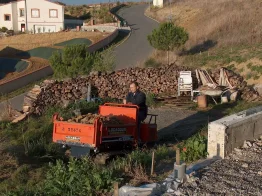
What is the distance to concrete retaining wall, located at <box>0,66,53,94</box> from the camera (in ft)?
104

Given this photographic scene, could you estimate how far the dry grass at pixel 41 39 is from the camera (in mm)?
53791

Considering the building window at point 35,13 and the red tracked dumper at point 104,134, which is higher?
the building window at point 35,13

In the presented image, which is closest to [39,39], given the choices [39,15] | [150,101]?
[39,15]

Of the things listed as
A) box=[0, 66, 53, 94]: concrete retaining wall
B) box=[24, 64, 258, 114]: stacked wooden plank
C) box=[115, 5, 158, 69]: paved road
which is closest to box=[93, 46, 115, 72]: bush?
box=[24, 64, 258, 114]: stacked wooden plank

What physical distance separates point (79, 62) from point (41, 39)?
31.7m

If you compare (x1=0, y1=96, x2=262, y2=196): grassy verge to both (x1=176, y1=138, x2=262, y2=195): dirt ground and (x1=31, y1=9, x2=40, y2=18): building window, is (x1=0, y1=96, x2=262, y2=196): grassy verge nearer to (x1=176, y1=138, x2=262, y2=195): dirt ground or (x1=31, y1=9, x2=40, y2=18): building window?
(x1=176, y1=138, x2=262, y2=195): dirt ground

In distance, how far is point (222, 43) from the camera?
1420 inches

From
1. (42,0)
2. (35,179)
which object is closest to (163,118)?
(35,179)

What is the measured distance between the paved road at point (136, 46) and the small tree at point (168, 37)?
13.4ft

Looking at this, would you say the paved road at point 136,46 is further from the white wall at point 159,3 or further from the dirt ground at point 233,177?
the dirt ground at point 233,177

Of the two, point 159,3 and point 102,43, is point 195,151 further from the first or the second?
point 159,3

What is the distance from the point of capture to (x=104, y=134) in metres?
11.1

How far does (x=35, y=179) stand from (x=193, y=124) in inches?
300

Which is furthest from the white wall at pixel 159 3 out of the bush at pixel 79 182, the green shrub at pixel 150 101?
the bush at pixel 79 182
